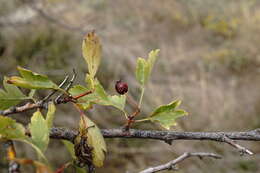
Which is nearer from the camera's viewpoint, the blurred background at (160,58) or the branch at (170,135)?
the branch at (170,135)

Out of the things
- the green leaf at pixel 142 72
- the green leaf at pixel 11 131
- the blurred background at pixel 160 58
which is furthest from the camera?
the blurred background at pixel 160 58

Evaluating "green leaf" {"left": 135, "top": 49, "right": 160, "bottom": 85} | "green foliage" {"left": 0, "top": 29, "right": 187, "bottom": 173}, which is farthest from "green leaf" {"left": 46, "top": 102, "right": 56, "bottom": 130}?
"green leaf" {"left": 135, "top": 49, "right": 160, "bottom": 85}

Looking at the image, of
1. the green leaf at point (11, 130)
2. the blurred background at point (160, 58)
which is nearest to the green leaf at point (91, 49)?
the green leaf at point (11, 130)

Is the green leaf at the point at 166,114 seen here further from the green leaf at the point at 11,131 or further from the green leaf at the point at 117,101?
the green leaf at the point at 11,131

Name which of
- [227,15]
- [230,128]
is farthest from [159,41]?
[230,128]

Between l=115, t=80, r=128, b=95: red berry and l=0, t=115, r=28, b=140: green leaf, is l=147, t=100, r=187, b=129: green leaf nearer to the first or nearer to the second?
l=115, t=80, r=128, b=95: red berry

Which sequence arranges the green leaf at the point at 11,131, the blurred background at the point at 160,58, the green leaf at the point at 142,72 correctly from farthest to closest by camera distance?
the blurred background at the point at 160,58 → the green leaf at the point at 142,72 → the green leaf at the point at 11,131

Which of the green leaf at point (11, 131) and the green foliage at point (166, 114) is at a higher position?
the green foliage at point (166, 114)
